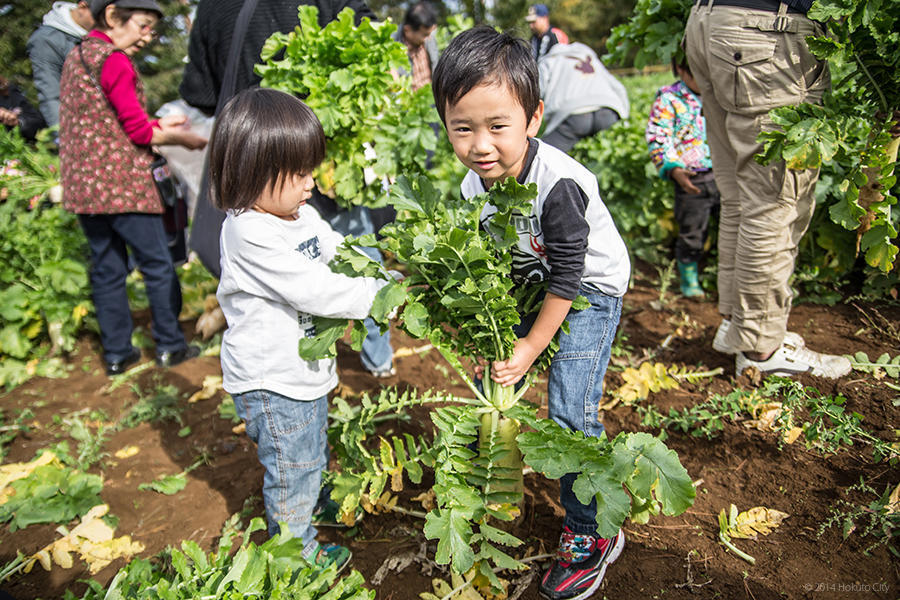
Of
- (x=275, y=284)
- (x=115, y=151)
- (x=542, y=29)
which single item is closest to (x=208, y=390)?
(x=115, y=151)

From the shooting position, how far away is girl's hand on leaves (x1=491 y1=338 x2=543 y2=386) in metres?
1.85

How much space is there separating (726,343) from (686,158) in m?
1.42

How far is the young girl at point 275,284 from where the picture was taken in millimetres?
1872

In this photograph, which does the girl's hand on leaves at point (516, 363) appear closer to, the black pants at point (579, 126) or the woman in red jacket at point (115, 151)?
the black pants at point (579, 126)

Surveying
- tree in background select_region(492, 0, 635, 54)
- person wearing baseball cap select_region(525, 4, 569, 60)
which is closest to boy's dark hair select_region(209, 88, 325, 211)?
person wearing baseball cap select_region(525, 4, 569, 60)

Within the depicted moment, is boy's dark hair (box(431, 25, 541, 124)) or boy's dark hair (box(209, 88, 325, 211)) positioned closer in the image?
boy's dark hair (box(431, 25, 541, 124))

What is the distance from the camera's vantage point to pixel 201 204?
2.88m

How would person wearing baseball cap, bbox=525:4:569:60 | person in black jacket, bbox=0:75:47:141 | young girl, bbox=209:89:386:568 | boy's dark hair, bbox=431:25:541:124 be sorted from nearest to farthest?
boy's dark hair, bbox=431:25:541:124 → young girl, bbox=209:89:386:568 → person in black jacket, bbox=0:75:47:141 → person wearing baseball cap, bbox=525:4:569:60

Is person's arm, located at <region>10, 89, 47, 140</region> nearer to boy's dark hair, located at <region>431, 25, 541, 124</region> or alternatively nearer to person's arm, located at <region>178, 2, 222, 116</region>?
person's arm, located at <region>178, 2, 222, 116</region>

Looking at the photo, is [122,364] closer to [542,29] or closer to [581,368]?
[581,368]

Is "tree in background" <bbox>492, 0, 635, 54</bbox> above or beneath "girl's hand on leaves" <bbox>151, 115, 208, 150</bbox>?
above

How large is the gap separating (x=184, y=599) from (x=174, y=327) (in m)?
2.60

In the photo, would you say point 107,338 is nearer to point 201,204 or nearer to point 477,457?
point 201,204

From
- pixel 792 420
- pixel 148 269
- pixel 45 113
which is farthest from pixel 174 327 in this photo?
pixel 792 420
